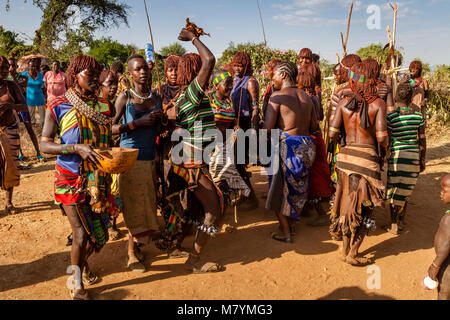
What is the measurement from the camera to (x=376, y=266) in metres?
3.56

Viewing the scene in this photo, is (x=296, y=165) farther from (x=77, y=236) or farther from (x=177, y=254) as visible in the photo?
(x=77, y=236)

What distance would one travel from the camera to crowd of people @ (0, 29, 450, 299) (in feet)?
9.11

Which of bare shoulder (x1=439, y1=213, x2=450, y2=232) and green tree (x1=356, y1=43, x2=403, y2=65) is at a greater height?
green tree (x1=356, y1=43, x2=403, y2=65)

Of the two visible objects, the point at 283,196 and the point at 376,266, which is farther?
the point at 283,196

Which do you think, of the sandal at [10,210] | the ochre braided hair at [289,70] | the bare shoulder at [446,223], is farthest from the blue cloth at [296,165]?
the sandal at [10,210]

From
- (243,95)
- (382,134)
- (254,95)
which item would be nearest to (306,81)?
(254,95)

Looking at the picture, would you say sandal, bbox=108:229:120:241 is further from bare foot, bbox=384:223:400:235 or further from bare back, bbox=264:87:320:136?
bare foot, bbox=384:223:400:235

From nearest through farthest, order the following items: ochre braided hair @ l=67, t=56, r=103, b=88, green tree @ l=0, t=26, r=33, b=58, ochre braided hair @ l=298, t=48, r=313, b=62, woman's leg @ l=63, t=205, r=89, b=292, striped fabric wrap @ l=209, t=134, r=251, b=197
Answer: ochre braided hair @ l=67, t=56, r=103, b=88
woman's leg @ l=63, t=205, r=89, b=292
striped fabric wrap @ l=209, t=134, r=251, b=197
ochre braided hair @ l=298, t=48, r=313, b=62
green tree @ l=0, t=26, r=33, b=58

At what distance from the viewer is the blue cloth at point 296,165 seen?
3904 millimetres

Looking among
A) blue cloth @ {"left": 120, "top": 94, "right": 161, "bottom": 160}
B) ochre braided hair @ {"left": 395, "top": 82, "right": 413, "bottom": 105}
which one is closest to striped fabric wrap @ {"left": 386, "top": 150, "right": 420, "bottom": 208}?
ochre braided hair @ {"left": 395, "top": 82, "right": 413, "bottom": 105}

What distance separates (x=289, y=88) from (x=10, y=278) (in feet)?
11.7

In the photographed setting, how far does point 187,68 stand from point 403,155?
2924 mm
